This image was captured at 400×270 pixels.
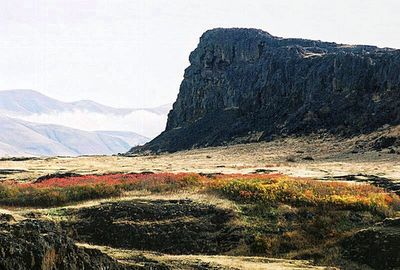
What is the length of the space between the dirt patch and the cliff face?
246ft

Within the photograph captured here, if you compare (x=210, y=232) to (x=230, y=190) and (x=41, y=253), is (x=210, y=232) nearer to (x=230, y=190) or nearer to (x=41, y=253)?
(x=230, y=190)

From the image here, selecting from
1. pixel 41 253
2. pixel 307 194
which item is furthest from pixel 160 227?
pixel 41 253

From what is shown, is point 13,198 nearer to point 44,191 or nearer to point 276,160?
point 44,191

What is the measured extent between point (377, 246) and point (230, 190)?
13.1 m

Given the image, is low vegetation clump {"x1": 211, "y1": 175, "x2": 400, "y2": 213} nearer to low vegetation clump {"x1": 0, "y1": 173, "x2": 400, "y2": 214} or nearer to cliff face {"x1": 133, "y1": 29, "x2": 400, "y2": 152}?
low vegetation clump {"x1": 0, "y1": 173, "x2": 400, "y2": 214}

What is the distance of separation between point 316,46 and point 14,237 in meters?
161

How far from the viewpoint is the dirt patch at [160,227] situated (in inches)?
1296

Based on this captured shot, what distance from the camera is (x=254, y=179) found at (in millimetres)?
43406

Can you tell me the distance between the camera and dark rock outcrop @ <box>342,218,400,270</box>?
91.5ft

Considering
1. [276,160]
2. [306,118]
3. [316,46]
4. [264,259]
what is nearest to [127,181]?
[264,259]

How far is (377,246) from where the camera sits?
29.0 m

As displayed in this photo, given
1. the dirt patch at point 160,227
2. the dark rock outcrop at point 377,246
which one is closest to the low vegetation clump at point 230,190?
the dirt patch at point 160,227

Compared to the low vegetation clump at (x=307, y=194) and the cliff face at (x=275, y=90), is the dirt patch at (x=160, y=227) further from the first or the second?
the cliff face at (x=275, y=90)

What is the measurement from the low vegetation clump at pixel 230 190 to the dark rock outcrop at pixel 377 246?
5267 millimetres
